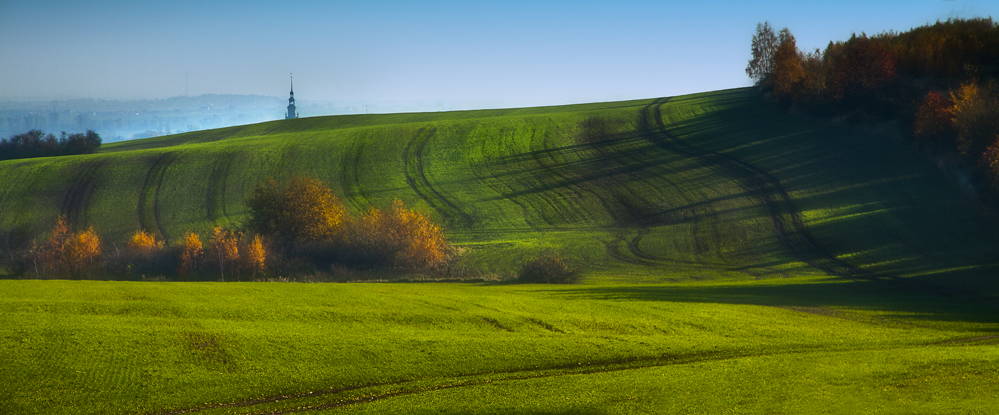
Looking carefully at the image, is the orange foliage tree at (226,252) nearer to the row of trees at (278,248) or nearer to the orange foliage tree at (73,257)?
the row of trees at (278,248)

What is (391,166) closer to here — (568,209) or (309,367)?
(568,209)

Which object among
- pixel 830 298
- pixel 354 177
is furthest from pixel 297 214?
pixel 830 298

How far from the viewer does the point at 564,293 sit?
92.4ft

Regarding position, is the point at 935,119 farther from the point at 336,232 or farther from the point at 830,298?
the point at 336,232

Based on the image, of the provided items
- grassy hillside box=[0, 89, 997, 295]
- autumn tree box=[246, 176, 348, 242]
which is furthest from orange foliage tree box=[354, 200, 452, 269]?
grassy hillside box=[0, 89, 997, 295]

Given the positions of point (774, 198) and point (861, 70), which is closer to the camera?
point (774, 198)

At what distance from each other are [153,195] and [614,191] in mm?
43771

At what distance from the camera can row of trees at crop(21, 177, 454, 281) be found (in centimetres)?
3909

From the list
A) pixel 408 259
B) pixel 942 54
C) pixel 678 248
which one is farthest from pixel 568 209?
pixel 942 54

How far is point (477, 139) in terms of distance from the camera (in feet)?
242

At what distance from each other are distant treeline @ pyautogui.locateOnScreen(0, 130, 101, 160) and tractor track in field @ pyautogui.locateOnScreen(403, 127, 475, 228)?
43.3 m

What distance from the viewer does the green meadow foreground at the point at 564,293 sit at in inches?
545

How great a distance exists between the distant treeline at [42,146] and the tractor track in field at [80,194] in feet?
56.2

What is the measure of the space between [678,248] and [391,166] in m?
34.2
